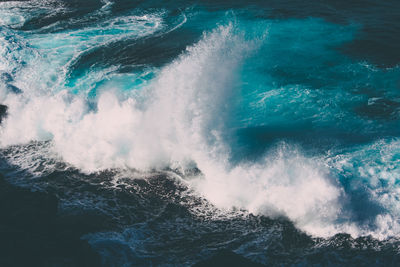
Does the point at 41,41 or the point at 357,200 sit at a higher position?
the point at 41,41

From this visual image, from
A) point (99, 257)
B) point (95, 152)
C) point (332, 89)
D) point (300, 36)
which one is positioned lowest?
point (99, 257)

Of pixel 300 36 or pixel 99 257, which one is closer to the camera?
pixel 99 257

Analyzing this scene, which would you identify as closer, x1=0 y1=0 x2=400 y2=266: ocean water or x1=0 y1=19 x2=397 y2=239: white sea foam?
x1=0 y1=0 x2=400 y2=266: ocean water

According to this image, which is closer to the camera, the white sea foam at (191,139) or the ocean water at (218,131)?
the ocean water at (218,131)

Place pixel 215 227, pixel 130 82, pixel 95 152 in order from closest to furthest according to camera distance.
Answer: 1. pixel 215 227
2. pixel 95 152
3. pixel 130 82

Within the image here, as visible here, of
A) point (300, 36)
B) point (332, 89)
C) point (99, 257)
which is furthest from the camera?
point (300, 36)

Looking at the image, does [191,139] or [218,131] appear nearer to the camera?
[191,139]

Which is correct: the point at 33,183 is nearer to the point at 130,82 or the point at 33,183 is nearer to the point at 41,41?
the point at 130,82

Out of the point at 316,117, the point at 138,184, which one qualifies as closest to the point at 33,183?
the point at 138,184
